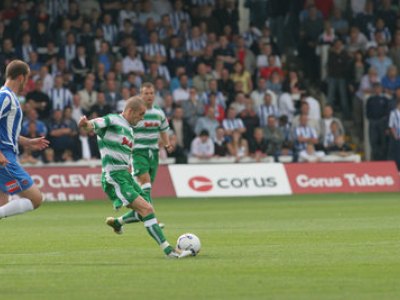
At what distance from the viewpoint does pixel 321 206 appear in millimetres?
24969

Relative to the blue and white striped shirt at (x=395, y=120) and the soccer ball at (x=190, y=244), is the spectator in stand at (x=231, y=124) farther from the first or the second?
the soccer ball at (x=190, y=244)

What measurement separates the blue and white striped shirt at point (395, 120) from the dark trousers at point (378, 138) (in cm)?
58

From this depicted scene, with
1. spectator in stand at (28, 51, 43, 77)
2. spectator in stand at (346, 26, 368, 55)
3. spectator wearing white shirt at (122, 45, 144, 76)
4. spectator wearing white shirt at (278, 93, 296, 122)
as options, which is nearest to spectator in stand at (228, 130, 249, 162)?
spectator wearing white shirt at (278, 93, 296, 122)

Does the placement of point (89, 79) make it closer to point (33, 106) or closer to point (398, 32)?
point (33, 106)

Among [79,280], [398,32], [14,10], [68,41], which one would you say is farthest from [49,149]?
[79,280]

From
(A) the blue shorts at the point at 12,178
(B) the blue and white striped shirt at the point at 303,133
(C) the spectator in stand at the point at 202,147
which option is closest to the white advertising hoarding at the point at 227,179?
(C) the spectator in stand at the point at 202,147

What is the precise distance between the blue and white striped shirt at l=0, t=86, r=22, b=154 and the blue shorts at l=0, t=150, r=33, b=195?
0.10 meters

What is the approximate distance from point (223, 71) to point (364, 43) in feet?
17.4

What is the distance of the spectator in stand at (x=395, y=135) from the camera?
109 feet

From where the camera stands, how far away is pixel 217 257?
13664 millimetres

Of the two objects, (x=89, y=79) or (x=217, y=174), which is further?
(x=89, y=79)

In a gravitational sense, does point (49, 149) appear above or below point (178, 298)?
below

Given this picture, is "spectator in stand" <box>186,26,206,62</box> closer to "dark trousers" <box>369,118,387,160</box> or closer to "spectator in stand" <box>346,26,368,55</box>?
"spectator in stand" <box>346,26,368,55</box>

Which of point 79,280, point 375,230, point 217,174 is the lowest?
point 217,174
